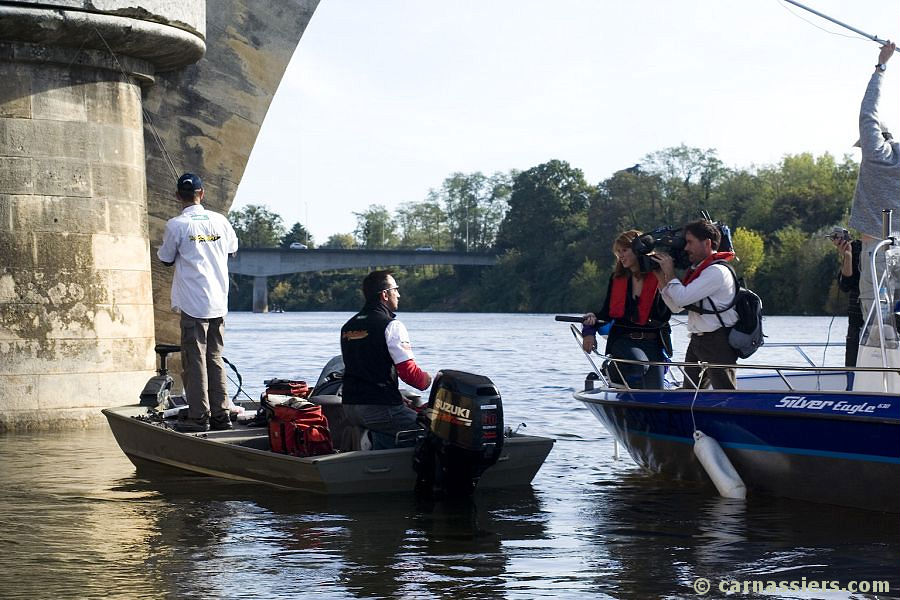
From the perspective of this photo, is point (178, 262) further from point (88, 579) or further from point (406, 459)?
point (88, 579)

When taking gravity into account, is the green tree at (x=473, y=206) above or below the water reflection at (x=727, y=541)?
above

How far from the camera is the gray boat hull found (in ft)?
29.1

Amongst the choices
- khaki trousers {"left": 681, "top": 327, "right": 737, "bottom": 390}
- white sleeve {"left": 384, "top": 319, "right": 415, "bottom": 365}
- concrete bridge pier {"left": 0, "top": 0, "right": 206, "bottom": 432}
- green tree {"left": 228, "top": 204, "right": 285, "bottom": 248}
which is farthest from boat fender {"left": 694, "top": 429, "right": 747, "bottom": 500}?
green tree {"left": 228, "top": 204, "right": 285, "bottom": 248}

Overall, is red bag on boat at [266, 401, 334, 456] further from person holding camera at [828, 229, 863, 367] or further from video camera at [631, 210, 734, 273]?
person holding camera at [828, 229, 863, 367]

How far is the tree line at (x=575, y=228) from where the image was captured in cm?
6412

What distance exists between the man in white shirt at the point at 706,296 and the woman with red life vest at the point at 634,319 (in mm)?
444

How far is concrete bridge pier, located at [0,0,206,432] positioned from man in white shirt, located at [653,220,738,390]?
6257 mm

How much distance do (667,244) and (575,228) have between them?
89.4 meters

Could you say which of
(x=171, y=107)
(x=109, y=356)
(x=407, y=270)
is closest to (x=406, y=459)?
(x=109, y=356)

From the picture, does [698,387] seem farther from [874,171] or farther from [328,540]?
[328,540]

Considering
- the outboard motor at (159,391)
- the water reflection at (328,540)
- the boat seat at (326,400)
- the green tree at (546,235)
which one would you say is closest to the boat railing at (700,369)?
the water reflection at (328,540)

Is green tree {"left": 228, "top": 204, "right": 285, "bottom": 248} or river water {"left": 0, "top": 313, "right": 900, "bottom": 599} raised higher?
green tree {"left": 228, "top": 204, "right": 285, "bottom": 248}

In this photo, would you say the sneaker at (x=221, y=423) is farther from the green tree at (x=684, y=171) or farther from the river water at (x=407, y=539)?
the green tree at (x=684, y=171)

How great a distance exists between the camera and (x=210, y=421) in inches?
405
